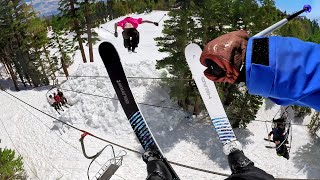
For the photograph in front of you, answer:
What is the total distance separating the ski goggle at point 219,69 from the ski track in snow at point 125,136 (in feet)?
59.9

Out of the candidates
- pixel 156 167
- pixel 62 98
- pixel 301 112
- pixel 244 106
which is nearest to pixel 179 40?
pixel 244 106

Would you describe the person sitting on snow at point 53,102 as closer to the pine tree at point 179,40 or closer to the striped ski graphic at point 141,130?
the pine tree at point 179,40

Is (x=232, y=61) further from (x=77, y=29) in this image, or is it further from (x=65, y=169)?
(x=77, y=29)

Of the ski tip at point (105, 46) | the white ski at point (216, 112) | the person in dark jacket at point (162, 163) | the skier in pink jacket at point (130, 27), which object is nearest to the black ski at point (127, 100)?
the ski tip at point (105, 46)

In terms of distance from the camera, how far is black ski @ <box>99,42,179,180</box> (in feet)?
23.4

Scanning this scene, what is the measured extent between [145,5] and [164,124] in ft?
208

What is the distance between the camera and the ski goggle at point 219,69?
4.95ft

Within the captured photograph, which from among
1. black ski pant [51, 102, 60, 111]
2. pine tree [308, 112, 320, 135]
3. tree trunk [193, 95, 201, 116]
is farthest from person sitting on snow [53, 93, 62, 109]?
pine tree [308, 112, 320, 135]

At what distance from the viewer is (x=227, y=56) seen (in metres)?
1.50

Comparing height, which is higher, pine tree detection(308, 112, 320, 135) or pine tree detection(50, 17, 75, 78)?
pine tree detection(50, 17, 75, 78)

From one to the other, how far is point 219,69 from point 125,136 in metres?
21.3

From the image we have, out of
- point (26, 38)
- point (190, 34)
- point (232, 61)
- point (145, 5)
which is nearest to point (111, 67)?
point (232, 61)

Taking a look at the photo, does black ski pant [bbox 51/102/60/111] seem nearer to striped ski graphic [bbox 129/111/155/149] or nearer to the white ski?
striped ski graphic [bbox 129/111/155/149]

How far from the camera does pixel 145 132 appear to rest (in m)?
7.22
